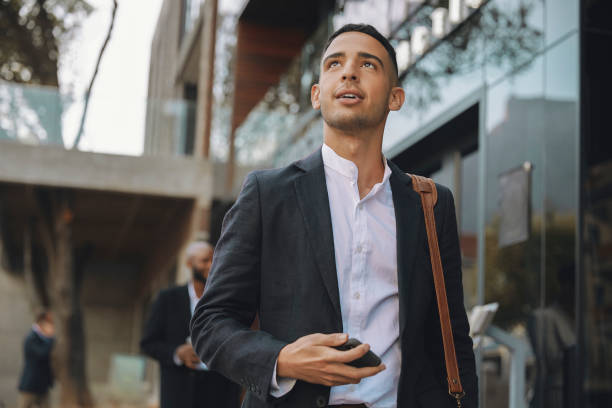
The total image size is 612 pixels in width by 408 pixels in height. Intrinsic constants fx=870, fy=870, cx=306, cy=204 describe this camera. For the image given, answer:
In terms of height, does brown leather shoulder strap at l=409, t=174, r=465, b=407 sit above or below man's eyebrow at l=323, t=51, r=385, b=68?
below

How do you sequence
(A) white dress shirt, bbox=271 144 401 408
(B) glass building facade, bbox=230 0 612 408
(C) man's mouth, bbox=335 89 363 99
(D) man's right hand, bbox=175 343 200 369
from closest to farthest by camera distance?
(A) white dress shirt, bbox=271 144 401 408 < (C) man's mouth, bbox=335 89 363 99 < (D) man's right hand, bbox=175 343 200 369 < (B) glass building facade, bbox=230 0 612 408

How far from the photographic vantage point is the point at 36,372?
44.4 feet

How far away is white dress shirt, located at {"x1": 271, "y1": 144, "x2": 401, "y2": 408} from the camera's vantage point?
6.36 ft

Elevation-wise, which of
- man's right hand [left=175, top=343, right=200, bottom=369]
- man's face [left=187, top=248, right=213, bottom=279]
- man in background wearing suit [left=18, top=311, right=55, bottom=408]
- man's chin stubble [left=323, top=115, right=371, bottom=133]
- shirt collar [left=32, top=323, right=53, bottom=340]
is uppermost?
man's chin stubble [left=323, top=115, right=371, bottom=133]

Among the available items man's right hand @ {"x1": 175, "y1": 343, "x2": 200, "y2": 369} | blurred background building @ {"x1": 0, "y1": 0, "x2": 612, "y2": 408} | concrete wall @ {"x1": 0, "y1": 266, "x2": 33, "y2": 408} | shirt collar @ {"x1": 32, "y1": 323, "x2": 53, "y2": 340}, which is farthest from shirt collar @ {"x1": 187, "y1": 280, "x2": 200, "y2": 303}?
concrete wall @ {"x1": 0, "y1": 266, "x2": 33, "y2": 408}

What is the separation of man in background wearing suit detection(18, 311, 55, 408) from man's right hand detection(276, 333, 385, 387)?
1230 cm

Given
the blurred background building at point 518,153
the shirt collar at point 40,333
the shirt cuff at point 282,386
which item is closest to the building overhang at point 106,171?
the blurred background building at point 518,153

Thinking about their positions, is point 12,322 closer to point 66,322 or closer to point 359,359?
point 66,322

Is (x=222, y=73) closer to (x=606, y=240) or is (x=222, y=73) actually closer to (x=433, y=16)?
(x=433, y=16)

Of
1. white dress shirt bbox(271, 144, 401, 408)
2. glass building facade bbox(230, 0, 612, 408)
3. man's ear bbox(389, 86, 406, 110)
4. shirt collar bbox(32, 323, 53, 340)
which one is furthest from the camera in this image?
shirt collar bbox(32, 323, 53, 340)

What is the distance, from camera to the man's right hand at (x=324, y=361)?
172cm

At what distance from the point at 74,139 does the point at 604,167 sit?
39.9ft

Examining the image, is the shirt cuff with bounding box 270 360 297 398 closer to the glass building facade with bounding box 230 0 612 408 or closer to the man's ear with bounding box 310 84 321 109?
the man's ear with bounding box 310 84 321 109

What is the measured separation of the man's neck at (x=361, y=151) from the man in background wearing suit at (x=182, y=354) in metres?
3.69
